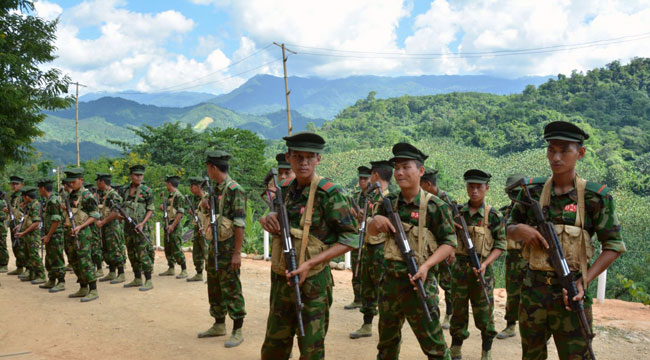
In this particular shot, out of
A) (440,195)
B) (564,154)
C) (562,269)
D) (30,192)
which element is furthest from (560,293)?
(30,192)

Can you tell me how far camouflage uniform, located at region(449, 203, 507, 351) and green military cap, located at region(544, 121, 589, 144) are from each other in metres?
→ 2.30

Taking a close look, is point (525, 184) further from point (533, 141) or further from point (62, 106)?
point (533, 141)

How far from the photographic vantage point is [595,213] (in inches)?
126

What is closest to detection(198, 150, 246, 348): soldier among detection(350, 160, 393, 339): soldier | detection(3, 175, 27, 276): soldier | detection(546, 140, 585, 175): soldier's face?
detection(350, 160, 393, 339): soldier

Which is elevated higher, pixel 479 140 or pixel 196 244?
pixel 479 140

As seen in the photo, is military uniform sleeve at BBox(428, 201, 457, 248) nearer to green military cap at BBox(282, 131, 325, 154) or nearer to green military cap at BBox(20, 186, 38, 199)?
green military cap at BBox(282, 131, 325, 154)

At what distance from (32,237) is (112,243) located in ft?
5.86

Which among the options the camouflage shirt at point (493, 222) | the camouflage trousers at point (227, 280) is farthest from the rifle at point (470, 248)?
the camouflage trousers at point (227, 280)

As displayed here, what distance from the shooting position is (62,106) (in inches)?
516

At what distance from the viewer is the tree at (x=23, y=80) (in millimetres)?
9484

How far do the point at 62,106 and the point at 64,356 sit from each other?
9751 mm

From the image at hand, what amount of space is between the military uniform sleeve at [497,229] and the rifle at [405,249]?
2.13 meters

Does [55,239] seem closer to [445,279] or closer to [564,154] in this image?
[445,279]

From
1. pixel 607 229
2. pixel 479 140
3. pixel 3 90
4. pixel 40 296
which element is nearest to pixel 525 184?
pixel 607 229
